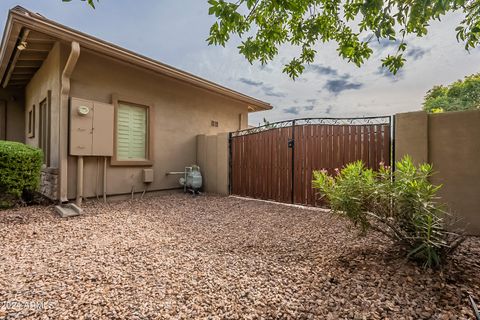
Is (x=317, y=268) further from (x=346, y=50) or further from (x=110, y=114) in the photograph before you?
(x=110, y=114)

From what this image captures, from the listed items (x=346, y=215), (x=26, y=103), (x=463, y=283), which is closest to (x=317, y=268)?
(x=346, y=215)

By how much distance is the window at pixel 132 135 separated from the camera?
19.2 ft

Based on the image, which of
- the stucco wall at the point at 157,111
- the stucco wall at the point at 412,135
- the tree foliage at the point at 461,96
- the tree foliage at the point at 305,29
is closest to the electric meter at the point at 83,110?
the stucco wall at the point at 157,111

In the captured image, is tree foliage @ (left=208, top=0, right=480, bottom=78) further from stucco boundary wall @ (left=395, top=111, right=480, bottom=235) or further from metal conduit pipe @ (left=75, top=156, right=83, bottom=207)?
metal conduit pipe @ (left=75, top=156, right=83, bottom=207)

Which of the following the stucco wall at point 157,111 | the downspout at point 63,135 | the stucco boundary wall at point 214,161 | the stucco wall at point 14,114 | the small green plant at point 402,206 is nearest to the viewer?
the small green plant at point 402,206

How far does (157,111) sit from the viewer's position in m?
6.55

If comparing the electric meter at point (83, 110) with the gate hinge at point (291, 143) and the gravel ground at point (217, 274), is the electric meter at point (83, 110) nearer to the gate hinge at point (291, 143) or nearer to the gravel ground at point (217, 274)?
the gravel ground at point (217, 274)

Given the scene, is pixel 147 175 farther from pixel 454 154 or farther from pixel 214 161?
pixel 454 154

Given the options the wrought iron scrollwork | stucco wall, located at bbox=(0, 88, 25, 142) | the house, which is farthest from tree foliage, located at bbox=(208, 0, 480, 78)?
stucco wall, located at bbox=(0, 88, 25, 142)

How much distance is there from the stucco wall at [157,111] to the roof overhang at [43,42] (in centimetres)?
47

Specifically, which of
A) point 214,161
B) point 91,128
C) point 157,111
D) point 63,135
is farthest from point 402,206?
point 157,111

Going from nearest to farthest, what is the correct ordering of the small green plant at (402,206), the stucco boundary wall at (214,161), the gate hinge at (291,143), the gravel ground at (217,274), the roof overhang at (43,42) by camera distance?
the gravel ground at (217,274), the small green plant at (402,206), the roof overhang at (43,42), the gate hinge at (291,143), the stucco boundary wall at (214,161)

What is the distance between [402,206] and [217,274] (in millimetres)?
1815

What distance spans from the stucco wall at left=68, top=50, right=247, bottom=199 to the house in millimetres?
22
